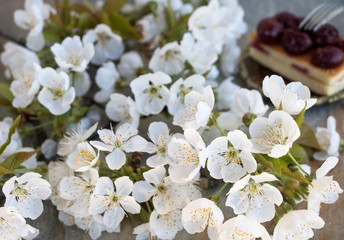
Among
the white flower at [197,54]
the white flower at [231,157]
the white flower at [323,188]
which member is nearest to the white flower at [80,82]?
the white flower at [197,54]

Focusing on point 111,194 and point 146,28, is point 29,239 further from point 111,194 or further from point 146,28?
point 146,28

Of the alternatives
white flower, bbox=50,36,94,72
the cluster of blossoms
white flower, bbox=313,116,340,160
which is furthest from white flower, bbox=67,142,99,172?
white flower, bbox=313,116,340,160

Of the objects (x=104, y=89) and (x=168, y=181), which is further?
(x=104, y=89)

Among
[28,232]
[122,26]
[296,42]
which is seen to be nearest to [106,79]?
[122,26]

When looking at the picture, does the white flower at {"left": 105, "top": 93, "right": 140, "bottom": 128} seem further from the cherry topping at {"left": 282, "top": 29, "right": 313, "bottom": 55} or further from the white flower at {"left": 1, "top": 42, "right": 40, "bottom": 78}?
the cherry topping at {"left": 282, "top": 29, "right": 313, "bottom": 55}

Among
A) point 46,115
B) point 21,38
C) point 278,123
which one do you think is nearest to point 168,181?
point 278,123

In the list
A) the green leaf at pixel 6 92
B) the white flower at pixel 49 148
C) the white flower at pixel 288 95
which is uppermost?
the white flower at pixel 288 95

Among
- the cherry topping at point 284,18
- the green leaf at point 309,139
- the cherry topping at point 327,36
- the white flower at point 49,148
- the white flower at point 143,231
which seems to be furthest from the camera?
the cherry topping at point 284,18

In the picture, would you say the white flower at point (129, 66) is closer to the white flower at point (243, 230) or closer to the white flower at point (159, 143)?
the white flower at point (159, 143)
